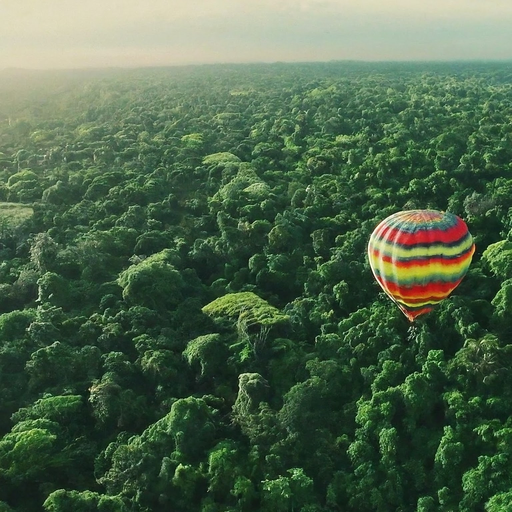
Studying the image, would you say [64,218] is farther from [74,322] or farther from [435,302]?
[435,302]

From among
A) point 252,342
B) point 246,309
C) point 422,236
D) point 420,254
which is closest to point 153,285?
point 246,309

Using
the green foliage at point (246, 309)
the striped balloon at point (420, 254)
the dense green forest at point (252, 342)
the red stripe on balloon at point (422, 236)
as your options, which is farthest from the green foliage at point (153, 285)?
the red stripe on balloon at point (422, 236)

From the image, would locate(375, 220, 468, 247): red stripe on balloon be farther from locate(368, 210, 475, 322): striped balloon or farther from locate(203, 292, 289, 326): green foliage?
locate(203, 292, 289, 326): green foliage

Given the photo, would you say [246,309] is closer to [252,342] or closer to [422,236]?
[252,342]

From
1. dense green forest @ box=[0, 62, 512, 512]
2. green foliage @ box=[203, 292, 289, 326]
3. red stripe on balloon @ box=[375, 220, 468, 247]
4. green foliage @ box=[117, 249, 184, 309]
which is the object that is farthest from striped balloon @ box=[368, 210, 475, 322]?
green foliage @ box=[117, 249, 184, 309]

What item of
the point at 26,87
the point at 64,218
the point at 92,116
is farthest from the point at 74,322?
the point at 26,87

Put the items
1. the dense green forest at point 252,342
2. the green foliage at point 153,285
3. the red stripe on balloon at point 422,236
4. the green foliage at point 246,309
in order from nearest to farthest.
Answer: the dense green forest at point 252,342
the red stripe on balloon at point 422,236
the green foliage at point 246,309
the green foliage at point 153,285

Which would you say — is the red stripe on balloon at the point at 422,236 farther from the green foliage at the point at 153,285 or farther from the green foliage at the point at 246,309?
the green foliage at the point at 153,285
